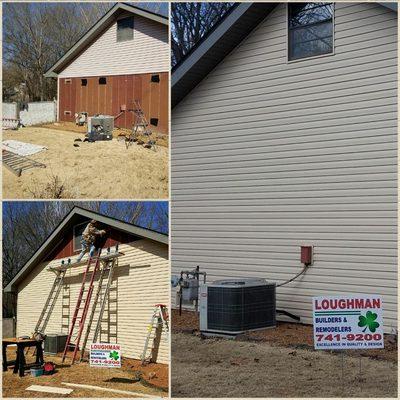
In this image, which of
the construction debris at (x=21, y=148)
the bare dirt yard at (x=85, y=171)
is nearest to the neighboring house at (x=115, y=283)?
the bare dirt yard at (x=85, y=171)

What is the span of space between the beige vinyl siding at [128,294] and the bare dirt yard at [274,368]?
0.75 metres

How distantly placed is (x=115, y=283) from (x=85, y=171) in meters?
1.37

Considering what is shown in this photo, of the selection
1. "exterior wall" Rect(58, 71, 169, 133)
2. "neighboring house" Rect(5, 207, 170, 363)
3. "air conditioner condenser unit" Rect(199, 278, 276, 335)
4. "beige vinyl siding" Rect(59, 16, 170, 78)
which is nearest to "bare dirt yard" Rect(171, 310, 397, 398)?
"air conditioner condenser unit" Rect(199, 278, 276, 335)

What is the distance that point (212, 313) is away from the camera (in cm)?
1041

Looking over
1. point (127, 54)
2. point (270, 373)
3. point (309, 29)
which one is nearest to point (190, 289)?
point (270, 373)

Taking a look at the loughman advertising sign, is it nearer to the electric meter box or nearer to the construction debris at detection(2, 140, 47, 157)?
the construction debris at detection(2, 140, 47, 157)

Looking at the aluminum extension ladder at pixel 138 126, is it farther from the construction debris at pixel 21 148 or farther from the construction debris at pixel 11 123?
the construction debris at pixel 11 123

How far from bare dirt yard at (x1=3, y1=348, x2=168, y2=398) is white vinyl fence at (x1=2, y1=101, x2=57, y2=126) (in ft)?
7.79

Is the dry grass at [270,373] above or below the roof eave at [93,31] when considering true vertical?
below

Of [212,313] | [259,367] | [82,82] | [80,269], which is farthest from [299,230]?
[82,82]

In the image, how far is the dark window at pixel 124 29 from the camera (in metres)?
7.47

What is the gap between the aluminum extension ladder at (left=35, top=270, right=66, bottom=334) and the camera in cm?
791

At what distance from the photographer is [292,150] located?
36.6 ft

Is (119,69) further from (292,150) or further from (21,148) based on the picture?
(292,150)
